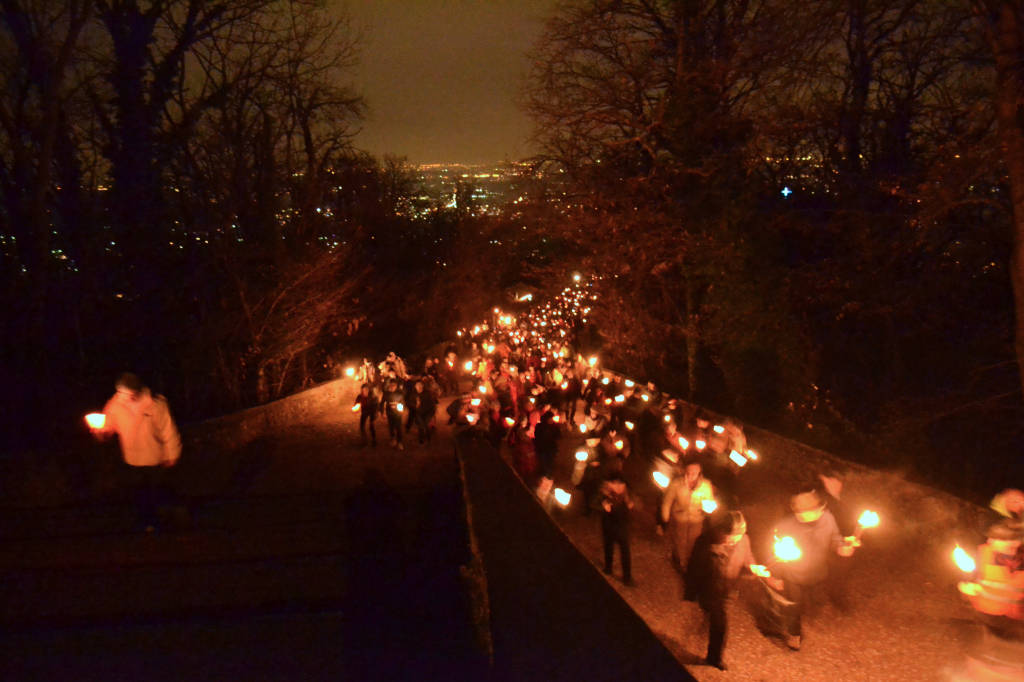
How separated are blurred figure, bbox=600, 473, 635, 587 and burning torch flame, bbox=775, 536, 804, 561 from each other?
6.47ft

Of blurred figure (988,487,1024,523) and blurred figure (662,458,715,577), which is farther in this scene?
blurred figure (662,458,715,577)

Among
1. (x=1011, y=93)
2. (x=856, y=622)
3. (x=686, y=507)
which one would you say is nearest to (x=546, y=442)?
(x=686, y=507)

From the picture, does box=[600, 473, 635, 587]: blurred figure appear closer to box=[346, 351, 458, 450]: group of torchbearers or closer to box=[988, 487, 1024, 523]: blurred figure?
box=[988, 487, 1024, 523]: blurred figure

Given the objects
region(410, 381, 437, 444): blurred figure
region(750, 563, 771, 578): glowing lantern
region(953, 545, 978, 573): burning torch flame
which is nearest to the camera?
region(953, 545, 978, 573): burning torch flame

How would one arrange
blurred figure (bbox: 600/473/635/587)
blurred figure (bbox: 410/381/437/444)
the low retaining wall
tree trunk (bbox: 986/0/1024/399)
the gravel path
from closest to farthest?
the low retaining wall
the gravel path
blurred figure (bbox: 600/473/635/587)
tree trunk (bbox: 986/0/1024/399)
blurred figure (bbox: 410/381/437/444)

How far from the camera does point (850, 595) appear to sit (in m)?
9.02

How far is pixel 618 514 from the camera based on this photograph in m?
9.06

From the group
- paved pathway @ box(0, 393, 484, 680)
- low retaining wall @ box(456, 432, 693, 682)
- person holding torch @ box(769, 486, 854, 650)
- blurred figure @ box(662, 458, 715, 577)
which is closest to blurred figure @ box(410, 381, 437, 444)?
paved pathway @ box(0, 393, 484, 680)

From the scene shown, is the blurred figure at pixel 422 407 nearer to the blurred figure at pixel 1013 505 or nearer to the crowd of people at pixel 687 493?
the crowd of people at pixel 687 493

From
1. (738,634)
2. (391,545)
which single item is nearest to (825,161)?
(738,634)

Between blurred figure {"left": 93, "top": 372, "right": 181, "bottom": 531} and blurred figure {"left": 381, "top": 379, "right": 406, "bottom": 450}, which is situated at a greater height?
blurred figure {"left": 93, "top": 372, "right": 181, "bottom": 531}

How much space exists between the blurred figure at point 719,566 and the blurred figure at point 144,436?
492 cm

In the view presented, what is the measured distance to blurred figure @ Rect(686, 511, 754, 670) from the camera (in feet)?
23.4

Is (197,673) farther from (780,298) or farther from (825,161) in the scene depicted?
(825,161)
